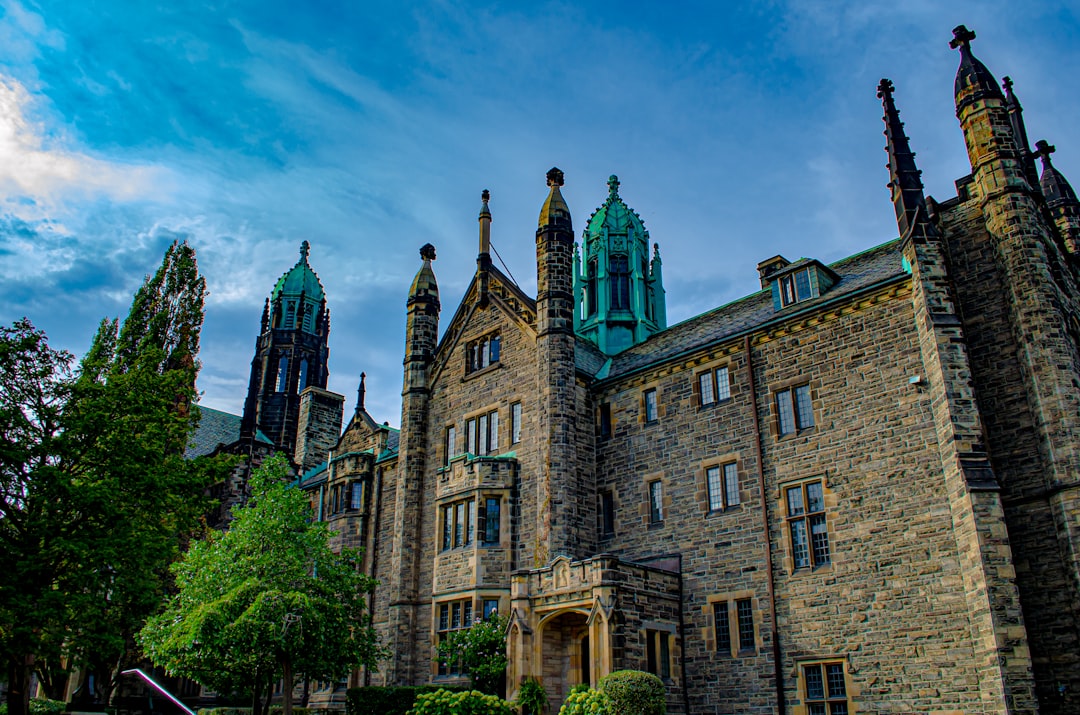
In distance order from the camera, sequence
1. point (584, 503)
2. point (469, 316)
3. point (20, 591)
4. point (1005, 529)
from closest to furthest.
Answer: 1. point (1005, 529)
2. point (20, 591)
3. point (584, 503)
4. point (469, 316)

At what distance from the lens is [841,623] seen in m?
21.5

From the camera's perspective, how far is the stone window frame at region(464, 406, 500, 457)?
31572mm

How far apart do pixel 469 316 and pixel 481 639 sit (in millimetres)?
14080

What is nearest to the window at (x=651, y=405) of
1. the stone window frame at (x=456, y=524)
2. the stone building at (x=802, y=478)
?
the stone building at (x=802, y=478)

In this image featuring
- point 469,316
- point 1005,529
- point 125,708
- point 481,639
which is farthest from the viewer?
point 125,708

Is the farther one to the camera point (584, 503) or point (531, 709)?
point (584, 503)

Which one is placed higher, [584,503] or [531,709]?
[584,503]

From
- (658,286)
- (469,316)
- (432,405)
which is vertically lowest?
(432,405)

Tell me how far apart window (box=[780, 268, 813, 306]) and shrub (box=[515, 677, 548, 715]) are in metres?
14.2

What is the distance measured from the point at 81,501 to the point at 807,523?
20.3 meters

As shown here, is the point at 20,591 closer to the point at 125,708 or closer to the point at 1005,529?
the point at 125,708

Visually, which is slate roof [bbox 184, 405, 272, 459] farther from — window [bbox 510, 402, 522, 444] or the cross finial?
the cross finial

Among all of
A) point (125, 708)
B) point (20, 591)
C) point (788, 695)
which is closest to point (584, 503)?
point (788, 695)

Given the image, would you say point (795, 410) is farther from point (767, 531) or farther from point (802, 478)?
point (767, 531)
